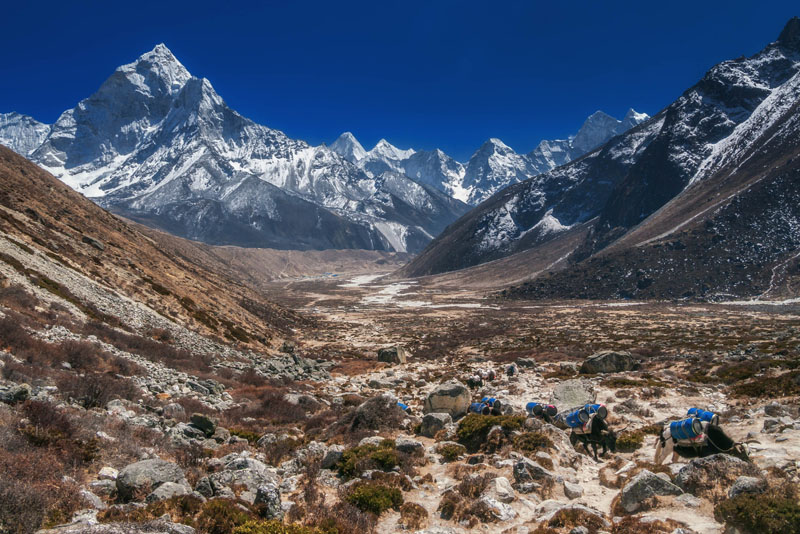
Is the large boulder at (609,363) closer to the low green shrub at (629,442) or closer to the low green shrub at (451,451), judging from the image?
the low green shrub at (629,442)

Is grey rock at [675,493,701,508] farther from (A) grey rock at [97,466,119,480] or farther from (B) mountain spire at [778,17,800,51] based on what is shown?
(B) mountain spire at [778,17,800,51]

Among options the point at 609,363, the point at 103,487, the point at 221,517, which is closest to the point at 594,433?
the point at 221,517

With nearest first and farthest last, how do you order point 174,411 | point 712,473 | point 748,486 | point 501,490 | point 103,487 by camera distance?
point 103,487, point 748,486, point 712,473, point 501,490, point 174,411

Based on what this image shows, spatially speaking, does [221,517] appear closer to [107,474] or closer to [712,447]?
[107,474]

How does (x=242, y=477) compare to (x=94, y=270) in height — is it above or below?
below

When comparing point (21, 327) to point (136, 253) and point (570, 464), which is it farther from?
point (136, 253)

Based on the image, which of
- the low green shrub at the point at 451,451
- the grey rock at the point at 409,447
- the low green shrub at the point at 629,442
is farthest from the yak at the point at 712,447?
the grey rock at the point at 409,447

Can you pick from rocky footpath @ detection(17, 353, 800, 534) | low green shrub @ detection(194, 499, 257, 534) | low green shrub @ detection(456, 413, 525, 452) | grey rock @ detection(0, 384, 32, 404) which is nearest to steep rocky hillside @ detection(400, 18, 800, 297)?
rocky footpath @ detection(17, 353, 800, 534)
